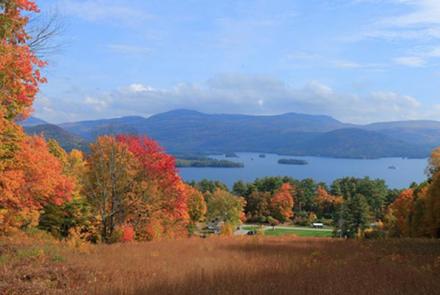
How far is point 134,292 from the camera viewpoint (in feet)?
23.5

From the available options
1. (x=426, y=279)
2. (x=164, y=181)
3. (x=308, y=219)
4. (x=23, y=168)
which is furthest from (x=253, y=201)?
(x=426, y=279)

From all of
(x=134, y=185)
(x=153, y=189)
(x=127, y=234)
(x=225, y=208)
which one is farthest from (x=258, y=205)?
(x=127, y=234)

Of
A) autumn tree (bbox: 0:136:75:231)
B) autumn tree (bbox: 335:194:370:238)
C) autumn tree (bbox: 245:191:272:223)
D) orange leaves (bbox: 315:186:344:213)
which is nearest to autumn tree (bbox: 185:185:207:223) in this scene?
autumn tree (bbox: 335:194:370:238)

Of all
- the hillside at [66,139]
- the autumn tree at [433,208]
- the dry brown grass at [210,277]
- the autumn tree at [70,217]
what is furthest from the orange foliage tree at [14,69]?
the autumn tree at [433,208]

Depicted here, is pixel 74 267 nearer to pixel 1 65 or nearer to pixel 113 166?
pixel 1 65

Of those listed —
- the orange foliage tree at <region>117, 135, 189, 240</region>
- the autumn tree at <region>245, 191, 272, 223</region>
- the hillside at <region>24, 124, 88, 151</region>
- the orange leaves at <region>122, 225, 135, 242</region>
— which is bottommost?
the autumn tree at <region>245, 191, 272, 223</region>

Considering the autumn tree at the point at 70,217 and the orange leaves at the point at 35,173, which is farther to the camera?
the autumn tree at the point at 70,217

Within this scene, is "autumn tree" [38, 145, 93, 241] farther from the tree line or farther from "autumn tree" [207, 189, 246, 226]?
"autumn tree" [207, 189, 246, 226]

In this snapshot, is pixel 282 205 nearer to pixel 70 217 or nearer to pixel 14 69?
pixel 70 217

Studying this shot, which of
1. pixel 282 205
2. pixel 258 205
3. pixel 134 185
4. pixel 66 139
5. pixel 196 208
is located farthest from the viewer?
pixel 258 205

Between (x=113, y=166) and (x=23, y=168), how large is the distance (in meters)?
12.1

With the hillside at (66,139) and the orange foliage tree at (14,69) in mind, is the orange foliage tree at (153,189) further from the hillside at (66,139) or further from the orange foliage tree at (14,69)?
the orange foliage tree at (14,69)

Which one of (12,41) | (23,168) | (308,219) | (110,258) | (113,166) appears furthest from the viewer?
(308,219)

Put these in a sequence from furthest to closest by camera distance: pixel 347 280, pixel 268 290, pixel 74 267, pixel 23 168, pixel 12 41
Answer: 1. pixel 23 168
2. pixel 12 41
3. pixel 74 267
4. pixel 347 280
5. pixel 268 290
